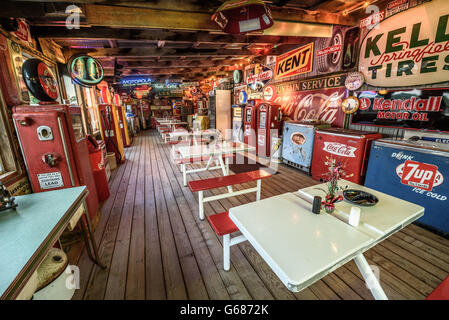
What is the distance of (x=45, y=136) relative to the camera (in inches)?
95.3

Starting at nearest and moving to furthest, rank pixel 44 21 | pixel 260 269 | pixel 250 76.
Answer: pixel 260 269, pixel 44 21, pixel 250 76

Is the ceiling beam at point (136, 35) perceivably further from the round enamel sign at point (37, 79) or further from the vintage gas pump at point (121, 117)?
the vintage gas pump at point (121, 117)

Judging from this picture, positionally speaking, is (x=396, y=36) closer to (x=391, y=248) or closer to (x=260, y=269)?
(x=391, y=248)

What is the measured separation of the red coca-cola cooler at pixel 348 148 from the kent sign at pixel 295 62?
7.20ft

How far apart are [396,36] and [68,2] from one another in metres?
5.31

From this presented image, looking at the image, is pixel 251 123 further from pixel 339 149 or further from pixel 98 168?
pixel 98 168

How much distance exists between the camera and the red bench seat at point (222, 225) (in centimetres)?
203

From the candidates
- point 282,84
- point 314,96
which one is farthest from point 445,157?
point 282,84

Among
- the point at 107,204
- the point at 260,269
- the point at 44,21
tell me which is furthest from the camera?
the point at 107,204

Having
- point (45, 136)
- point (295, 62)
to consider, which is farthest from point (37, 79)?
point (295, 62)

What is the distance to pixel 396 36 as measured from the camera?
11.3ft

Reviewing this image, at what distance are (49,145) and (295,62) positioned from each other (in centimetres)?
610

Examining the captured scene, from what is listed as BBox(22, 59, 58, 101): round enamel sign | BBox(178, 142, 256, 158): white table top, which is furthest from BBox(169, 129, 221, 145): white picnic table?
BBox(22, 59, 58, 101): round enamel sign
